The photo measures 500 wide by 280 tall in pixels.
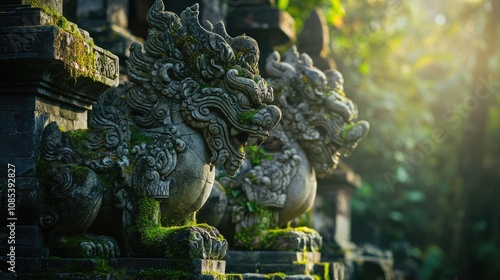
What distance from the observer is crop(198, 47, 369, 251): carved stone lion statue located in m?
9.84

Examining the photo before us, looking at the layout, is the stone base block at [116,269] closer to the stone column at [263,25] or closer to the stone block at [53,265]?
the stone block at [53,265]

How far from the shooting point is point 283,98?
10516mm

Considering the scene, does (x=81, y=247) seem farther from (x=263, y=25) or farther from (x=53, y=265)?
(x=263, y=25)

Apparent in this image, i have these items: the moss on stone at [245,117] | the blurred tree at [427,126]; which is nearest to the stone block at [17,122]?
the moss on stone at [245,117]

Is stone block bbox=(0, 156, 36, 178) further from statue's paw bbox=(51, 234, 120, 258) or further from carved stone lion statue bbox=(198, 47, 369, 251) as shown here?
carved stone lion statue bbox=(198, 47, 369, 251)

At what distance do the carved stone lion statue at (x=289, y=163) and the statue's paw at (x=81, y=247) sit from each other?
2.44 m

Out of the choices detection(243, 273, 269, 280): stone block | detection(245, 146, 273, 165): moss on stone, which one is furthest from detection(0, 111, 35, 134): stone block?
detection(245, 146, 273, 165): moss on stone

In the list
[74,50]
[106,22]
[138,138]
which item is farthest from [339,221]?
[74,50]

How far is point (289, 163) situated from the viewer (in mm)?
10219

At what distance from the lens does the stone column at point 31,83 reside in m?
6.99

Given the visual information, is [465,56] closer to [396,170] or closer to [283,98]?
[396,170]

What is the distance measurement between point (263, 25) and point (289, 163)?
3610 millimetres

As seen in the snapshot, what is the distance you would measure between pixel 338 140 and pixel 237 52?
2.79 m

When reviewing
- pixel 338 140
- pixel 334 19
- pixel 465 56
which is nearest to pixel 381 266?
pixel 334 19
